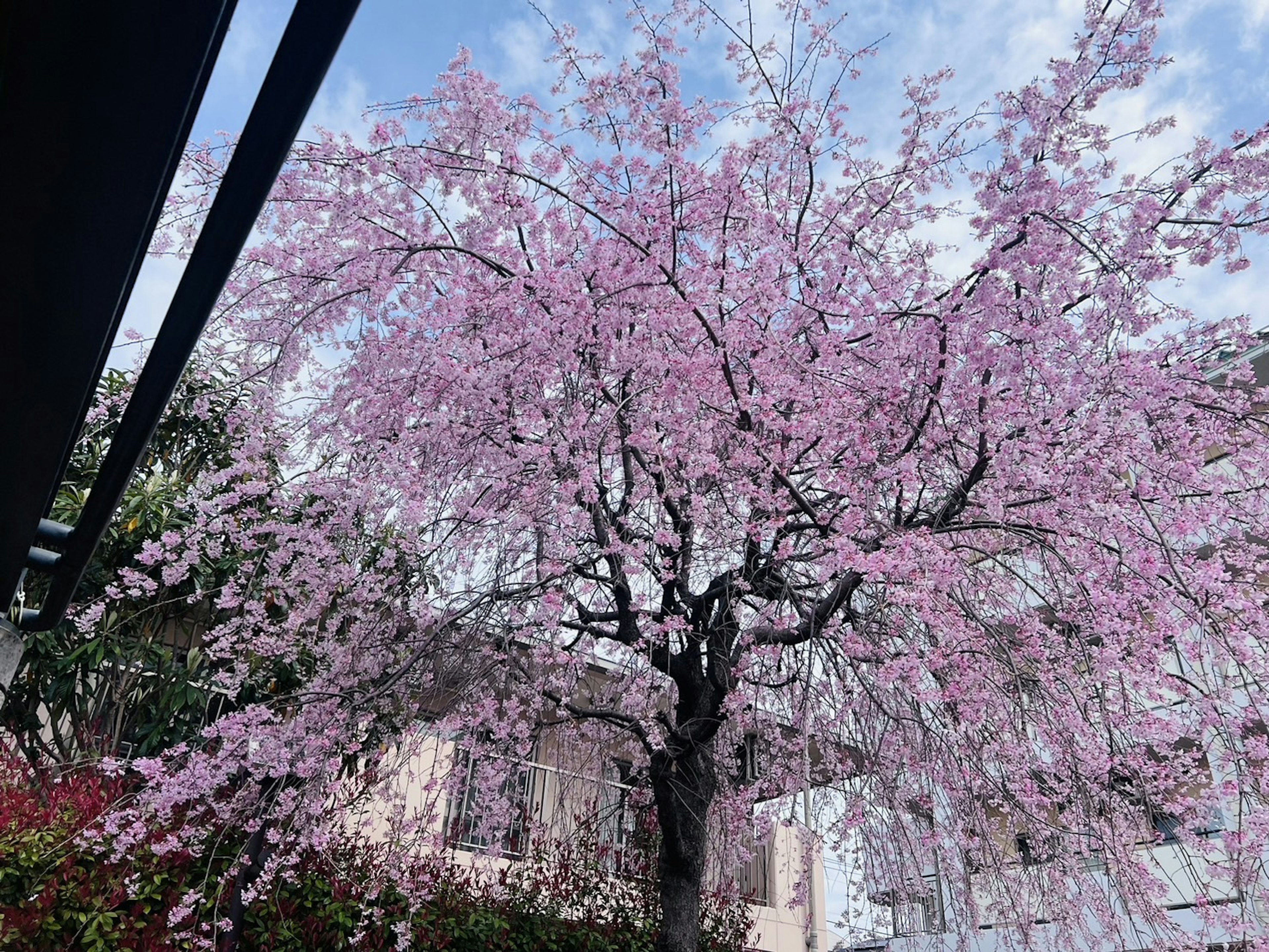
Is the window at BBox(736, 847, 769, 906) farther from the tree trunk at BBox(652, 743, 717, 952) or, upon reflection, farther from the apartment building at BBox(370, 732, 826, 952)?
the tree trunk at BBox(652, 743, 717, 952)

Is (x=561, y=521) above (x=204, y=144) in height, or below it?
below

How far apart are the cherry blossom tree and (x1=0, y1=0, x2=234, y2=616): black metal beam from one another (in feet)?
10.5

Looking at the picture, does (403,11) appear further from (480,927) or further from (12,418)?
(480,927)

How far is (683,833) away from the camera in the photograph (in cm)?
508

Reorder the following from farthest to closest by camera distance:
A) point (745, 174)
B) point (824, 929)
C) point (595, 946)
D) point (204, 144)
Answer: point (824, 929), point (595, 946), point (745, 174), point (204, 144)

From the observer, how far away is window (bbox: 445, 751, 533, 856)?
5746 mm

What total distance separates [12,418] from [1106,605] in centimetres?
434

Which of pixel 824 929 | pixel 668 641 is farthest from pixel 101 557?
pixel 824 929

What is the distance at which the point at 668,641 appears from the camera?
487 cm

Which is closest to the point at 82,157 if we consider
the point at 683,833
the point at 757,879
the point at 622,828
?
the point at 683,833

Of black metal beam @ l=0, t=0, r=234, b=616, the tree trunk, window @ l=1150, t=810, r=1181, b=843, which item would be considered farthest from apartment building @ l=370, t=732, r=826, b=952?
black metal beam @ l=0, t=0, r=234, b=616

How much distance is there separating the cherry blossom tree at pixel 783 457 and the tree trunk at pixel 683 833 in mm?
22

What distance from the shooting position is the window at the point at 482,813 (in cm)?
575

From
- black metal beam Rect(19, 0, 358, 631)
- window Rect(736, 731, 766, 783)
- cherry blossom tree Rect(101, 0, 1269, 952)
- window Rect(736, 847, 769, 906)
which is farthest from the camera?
window Rect(736, 847, 769, 906)
